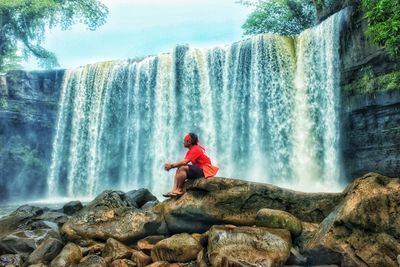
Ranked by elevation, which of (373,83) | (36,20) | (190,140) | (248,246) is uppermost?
(36,20)

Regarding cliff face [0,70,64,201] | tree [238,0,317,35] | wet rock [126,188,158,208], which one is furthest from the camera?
tree [238,0,317,35]

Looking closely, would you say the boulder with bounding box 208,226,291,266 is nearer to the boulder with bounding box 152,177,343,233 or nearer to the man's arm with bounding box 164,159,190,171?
the boulder with bounding box 152,177,343,233

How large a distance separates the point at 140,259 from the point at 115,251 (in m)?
0.49

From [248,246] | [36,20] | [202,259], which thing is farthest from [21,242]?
[36,20]

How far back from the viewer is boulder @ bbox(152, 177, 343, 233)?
23.3 feet

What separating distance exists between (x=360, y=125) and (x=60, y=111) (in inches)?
704

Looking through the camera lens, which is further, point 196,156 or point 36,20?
point 36,20

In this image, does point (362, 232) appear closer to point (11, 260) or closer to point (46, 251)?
point (46, 251)

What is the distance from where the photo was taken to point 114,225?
7230 mm

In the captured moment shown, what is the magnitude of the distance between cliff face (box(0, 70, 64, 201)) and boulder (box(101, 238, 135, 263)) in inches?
751

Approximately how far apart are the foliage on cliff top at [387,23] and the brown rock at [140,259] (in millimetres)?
7838

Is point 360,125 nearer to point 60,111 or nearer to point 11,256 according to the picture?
point 11,256

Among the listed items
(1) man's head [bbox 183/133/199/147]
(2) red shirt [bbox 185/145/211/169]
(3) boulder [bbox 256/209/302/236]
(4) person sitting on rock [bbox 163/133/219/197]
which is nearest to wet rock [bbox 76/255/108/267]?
(4) person sitting on rock [bbox 163/133/219/197]

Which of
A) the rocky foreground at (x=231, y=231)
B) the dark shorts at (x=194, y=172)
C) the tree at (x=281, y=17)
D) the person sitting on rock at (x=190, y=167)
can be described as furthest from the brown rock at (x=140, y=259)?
the tree at (x=281, y=17)
